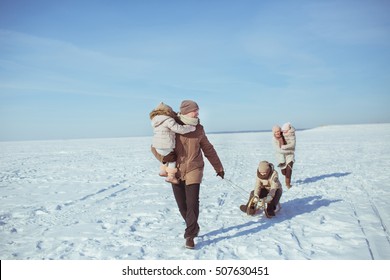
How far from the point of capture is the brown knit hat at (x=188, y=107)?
371cm

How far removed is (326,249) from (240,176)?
588cm

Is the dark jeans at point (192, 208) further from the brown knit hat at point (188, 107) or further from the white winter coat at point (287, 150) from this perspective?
the white winter coat at point (287, 150)

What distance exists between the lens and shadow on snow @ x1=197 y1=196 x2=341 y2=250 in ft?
14.4

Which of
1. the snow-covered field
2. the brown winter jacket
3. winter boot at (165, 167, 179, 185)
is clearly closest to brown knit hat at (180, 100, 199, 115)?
the brown winter jacket

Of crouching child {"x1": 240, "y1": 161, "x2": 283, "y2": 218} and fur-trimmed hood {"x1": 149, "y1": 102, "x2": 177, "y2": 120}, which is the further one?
crouching child {"x1": 240, "y1": 161, "x2": 283, "y2": 218}

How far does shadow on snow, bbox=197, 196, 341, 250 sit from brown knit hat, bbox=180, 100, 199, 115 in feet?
5.51

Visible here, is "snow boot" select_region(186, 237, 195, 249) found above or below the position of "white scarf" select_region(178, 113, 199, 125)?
below

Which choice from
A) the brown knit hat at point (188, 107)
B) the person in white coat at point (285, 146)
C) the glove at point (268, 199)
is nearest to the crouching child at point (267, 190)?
the glove at point (268, 199)

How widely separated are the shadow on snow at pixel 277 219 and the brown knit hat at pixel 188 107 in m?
1.68

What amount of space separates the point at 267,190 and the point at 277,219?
1.56 ft

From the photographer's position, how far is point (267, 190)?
5.30m

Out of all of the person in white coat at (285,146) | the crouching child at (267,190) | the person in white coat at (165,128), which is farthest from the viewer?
the person in white coat at (285,146)

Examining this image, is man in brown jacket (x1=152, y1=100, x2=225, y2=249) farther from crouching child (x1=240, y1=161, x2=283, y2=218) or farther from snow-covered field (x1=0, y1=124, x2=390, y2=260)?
crouching child (x1=240, y1=161, x2=283, y2=218)

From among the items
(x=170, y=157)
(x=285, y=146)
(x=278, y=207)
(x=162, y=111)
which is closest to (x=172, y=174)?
→ (x=170, y=157)
